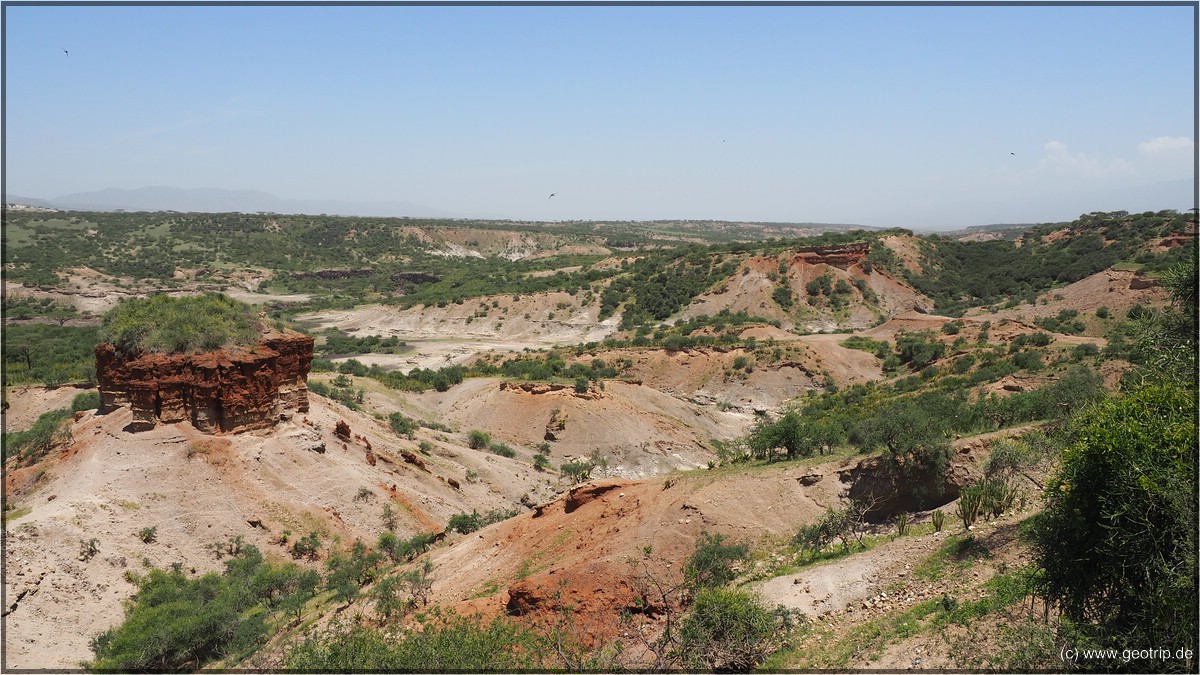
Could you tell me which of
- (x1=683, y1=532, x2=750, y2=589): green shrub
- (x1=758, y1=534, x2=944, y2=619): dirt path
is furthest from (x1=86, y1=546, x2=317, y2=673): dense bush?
(x1=758, y1=534, x2=944, y2=619): dirt path

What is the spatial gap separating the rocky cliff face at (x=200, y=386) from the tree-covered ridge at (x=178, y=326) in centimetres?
31

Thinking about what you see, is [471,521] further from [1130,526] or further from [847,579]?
[1130,526]

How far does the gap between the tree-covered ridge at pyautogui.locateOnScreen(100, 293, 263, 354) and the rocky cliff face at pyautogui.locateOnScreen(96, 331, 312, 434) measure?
309mm

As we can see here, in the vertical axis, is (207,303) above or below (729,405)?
above

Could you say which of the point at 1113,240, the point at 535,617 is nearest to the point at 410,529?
the point at 535,617

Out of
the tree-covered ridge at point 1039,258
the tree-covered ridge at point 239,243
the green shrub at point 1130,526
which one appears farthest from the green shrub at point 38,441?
the tree-covered ridge at point 239,243

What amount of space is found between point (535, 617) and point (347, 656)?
11.0ft

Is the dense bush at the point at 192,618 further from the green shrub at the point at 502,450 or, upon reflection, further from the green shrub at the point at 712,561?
the green shrub at the point at 502,450

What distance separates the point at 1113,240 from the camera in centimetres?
6488

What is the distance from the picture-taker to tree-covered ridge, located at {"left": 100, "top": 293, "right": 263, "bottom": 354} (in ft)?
70.2

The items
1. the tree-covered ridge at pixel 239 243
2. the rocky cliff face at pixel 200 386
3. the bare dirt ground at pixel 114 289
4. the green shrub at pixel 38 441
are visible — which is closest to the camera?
the rocky cliff face at pixel 200 386

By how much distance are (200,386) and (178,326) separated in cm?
233

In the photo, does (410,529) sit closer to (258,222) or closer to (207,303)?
(207,303)

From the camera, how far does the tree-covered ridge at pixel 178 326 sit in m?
21.4
